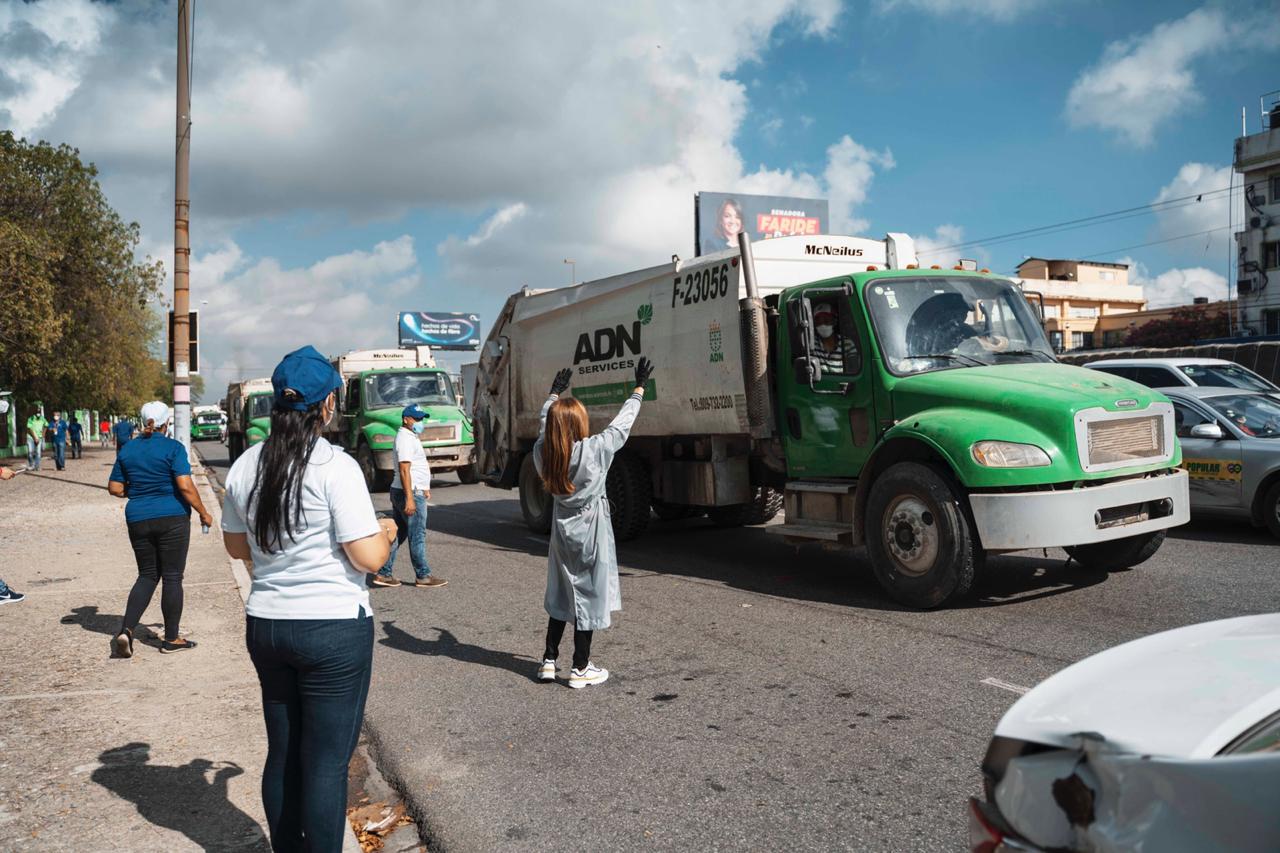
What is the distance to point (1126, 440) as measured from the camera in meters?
7.26

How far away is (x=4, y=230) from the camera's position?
22.9 metres

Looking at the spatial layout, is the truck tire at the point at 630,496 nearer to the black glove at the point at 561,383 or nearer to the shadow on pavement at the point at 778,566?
Result: the shadow on pavement at the point at 778,566

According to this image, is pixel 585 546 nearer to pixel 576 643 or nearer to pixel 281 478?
pixel 576 643

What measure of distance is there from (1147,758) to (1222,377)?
12022mm

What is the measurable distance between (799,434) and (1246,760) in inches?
285

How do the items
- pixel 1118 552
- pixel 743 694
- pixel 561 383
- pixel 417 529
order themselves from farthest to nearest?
pixel 417 529 → pixel 1118 552 → pixel 561 383 → pixel 743 694

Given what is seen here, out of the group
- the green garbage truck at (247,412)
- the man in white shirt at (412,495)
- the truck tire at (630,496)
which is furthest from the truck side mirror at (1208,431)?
the green garbage truck at (247,412)

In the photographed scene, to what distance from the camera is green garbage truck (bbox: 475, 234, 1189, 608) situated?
A: 6988mm

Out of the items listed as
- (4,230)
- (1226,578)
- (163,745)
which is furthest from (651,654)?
(4,230)

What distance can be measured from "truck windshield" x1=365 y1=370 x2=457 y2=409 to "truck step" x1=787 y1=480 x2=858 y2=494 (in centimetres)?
1357

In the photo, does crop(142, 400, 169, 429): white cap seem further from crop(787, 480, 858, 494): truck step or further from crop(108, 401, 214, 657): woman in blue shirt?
crop(787, 480, 858, 494): truck step

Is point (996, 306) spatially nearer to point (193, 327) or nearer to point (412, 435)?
point (412, 435)

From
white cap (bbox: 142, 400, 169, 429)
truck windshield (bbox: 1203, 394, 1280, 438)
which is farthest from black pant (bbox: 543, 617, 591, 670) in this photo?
truck windshield (bbox: 1203, 394, 1280, 438)

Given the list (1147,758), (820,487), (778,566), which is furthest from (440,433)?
(1147,758)
